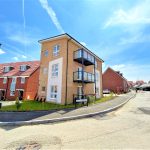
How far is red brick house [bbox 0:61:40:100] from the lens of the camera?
2764 centimetres

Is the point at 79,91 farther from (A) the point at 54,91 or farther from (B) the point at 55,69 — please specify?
(B) the point at 55,69

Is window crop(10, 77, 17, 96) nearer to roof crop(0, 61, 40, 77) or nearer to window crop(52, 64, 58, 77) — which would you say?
roof crop(0, 61, 40, 77)

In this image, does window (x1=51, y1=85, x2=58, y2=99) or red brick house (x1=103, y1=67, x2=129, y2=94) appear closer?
window (x1=51, y1=85, x2=58, y2=99)

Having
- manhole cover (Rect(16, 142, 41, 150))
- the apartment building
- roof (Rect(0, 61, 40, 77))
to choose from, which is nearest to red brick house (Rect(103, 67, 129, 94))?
roof (Rect(0, 61, 40, 77))

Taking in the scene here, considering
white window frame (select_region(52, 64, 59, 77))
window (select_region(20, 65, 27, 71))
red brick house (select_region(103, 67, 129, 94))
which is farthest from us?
red brick house (select_region(103, 67, 129, 94))

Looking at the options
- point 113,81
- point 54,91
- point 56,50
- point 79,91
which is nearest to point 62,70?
point 54,91

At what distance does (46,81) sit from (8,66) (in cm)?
1703

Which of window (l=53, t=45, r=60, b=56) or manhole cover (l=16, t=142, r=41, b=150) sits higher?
window (l=53, t=45, r=60, b=56)

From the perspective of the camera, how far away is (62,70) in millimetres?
17641

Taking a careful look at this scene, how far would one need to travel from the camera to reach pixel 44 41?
2114 cm

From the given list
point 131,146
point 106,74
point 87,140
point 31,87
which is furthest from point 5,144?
point 106,74

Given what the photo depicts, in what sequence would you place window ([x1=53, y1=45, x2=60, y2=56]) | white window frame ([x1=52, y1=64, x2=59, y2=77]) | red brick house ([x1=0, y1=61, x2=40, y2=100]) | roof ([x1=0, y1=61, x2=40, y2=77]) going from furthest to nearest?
roof ([x1=0, y1=61, x2=40, y2=77]), red brick house ([x1=0, y1=61, x2=40, y2=100]), window ([x1=53, y1=45, x2=60, y2=56]), white window frame ([x1=52, y1=64, x2=59, y2=77])

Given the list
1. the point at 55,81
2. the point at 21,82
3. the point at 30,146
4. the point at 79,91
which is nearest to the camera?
the point at 30,146

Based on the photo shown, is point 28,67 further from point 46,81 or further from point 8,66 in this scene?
point 46,81
